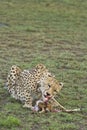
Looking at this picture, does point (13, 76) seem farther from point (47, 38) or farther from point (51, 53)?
point (47, 38)

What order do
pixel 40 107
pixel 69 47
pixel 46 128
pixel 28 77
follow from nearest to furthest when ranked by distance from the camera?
1. pixel 46 128
2. pixel 40 107
3. pixel 28 77
4. pixel 69 47

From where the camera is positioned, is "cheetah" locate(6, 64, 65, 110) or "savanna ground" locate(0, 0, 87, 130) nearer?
"savanna ground" locate(0, 0, 87, 130)

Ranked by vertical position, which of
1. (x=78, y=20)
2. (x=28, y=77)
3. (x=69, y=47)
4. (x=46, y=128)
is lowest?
(x=46, y=128)

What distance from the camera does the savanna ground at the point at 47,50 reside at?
22.6 feet

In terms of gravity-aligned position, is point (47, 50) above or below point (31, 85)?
above

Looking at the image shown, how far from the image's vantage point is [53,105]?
7.37 metres

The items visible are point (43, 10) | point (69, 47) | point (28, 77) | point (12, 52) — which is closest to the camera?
point (28, 77)

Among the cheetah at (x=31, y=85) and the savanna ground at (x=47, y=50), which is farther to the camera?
the cheetah at (x=31, y=85)

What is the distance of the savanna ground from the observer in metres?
6.90

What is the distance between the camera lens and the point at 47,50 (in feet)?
40.8

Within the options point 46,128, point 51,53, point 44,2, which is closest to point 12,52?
point 51,53

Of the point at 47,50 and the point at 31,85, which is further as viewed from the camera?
the point at 47,50

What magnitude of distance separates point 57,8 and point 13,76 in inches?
515

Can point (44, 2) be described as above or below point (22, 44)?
above
